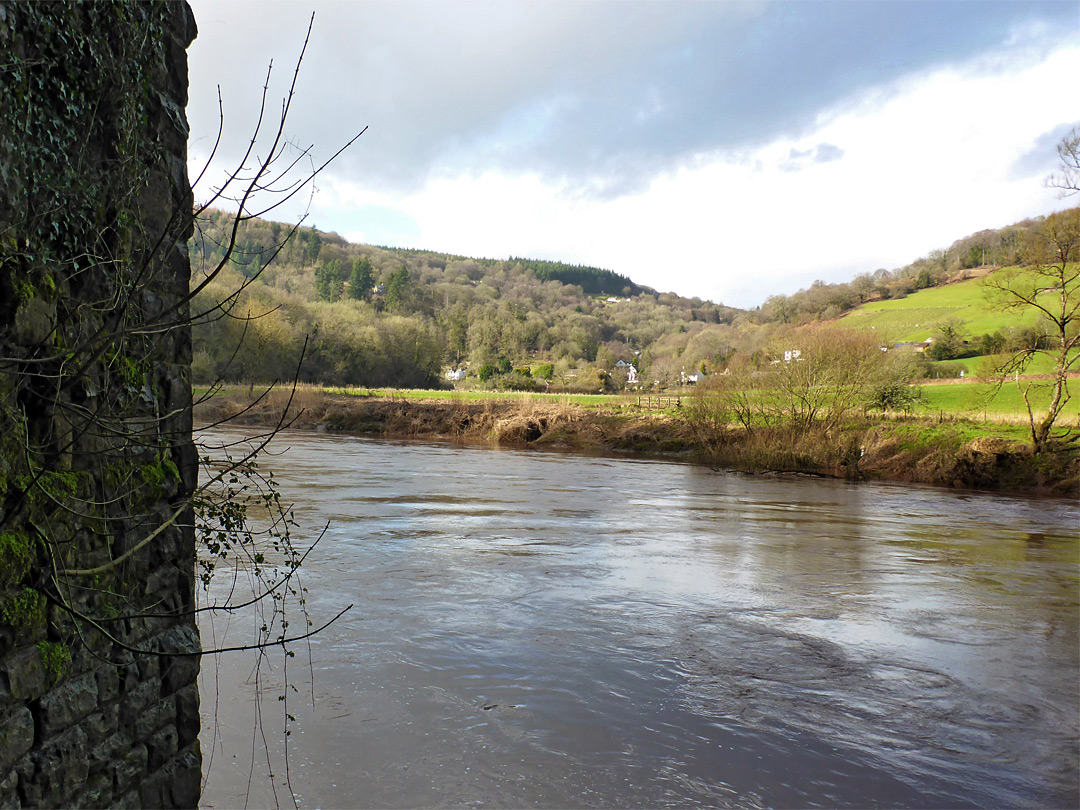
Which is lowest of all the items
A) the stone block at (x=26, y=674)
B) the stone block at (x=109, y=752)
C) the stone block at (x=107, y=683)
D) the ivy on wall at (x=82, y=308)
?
the stone block at (x=109, y=752)

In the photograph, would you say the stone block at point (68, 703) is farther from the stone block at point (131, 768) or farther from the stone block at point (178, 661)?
the stone block at point (178, 661)

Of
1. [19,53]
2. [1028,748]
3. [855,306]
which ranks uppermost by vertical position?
[855,306]

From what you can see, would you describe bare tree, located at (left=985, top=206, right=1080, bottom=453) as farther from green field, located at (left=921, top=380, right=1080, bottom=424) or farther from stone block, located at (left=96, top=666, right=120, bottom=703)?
stone block, located at (left=96, top=666, right=120, bottom=703)

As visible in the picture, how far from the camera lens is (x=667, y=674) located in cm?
591

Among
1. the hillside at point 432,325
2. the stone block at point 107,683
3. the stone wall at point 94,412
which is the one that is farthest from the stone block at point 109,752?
the hillside at point 432,325

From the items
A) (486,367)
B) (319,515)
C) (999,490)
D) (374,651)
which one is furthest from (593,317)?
(374,651)

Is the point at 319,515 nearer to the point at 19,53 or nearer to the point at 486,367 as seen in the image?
the point at 19,53

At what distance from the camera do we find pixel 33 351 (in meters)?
2.62

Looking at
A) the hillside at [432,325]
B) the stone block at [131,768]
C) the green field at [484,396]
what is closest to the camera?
the stone block at [131,768]

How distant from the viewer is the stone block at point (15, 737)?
2.39m

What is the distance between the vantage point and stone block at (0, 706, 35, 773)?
7.86 ft

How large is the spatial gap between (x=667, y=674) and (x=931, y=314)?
5707cm

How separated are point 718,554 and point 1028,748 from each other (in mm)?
5956

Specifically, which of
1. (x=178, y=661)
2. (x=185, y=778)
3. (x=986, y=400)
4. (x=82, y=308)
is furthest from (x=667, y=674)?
(x=986, y=400)
